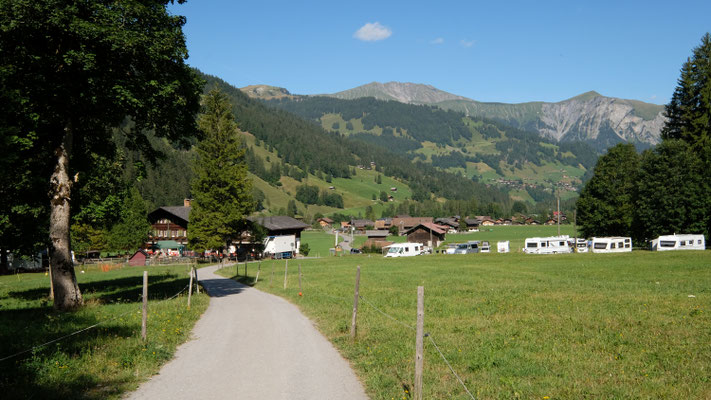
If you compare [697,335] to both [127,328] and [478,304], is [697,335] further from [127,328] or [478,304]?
[127,328]

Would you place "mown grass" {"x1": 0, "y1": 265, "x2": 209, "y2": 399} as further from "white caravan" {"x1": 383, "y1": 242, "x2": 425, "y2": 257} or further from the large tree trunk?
"white caravan" {"x1": 383, "y1": 242, "x2": 425, "y2": 257}

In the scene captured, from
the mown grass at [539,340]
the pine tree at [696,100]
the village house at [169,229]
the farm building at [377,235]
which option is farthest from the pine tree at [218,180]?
the farm building at [377,235]

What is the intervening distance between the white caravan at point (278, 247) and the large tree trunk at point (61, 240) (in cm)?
7197

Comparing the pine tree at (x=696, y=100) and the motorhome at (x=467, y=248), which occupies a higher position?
the pine tree at (x=696, y=100)

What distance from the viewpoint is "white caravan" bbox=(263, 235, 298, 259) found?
3580 inches

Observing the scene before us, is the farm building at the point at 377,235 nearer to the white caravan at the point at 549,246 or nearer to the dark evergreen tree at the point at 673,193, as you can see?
the white caravan at the point at 549,246

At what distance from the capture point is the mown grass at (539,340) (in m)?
9.33

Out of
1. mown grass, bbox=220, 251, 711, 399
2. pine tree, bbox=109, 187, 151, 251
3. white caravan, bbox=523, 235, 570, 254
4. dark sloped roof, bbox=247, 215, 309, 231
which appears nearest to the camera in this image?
mown grass, bbox=220, 251, 711, 399

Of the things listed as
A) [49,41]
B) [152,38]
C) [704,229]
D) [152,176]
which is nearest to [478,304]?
[152,38]

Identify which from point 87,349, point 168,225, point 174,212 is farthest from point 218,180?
→ point 168,225

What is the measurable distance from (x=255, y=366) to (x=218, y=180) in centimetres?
5028

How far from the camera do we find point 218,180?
59.0 metres

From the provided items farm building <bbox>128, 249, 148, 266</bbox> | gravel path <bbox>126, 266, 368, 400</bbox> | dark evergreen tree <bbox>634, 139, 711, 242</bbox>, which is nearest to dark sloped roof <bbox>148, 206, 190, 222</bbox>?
farm building <bbox>128, 249, 148, 266</bbox>

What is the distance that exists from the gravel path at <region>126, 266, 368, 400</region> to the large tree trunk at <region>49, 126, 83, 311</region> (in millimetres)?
5480
